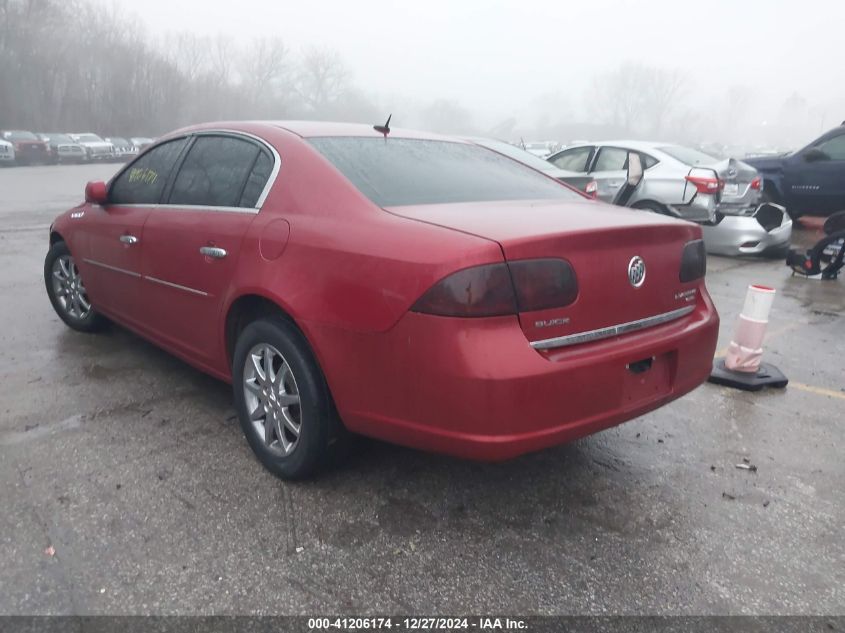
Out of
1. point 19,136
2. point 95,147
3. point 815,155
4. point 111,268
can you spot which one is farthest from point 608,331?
point 95,147

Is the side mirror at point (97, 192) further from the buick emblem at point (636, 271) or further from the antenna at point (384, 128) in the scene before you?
the buick emblem at point (636, 271)

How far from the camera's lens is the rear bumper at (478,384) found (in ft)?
7.14

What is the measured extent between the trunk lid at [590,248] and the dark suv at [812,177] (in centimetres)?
870

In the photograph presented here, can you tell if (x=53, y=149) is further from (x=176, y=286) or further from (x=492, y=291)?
(x=492, y=291)

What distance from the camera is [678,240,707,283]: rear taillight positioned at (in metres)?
2.77

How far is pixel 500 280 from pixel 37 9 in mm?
58043

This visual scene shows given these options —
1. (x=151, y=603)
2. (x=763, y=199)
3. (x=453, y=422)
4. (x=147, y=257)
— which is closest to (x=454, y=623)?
(x=453, y=422)

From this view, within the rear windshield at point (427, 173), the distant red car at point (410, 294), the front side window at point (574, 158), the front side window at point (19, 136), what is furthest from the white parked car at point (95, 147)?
the rear windshield at point (427, 173)

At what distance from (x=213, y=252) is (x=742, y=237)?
7.38 metres

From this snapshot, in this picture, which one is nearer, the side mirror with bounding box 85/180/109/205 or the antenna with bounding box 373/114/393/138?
the antenna with bounding box 373/114/393/138

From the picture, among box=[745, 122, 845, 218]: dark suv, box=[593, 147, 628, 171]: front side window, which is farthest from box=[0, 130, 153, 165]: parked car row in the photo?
box=[745, 122, 845, 218]: dark suv

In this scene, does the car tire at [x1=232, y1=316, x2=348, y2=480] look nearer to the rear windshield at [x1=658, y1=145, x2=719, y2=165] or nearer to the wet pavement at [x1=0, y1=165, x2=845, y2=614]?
the wet pavement at [x1=0, y1=165, x2=845, y2=614]

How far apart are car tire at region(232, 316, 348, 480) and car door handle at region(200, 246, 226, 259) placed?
0.37m

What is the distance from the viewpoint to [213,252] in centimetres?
309
